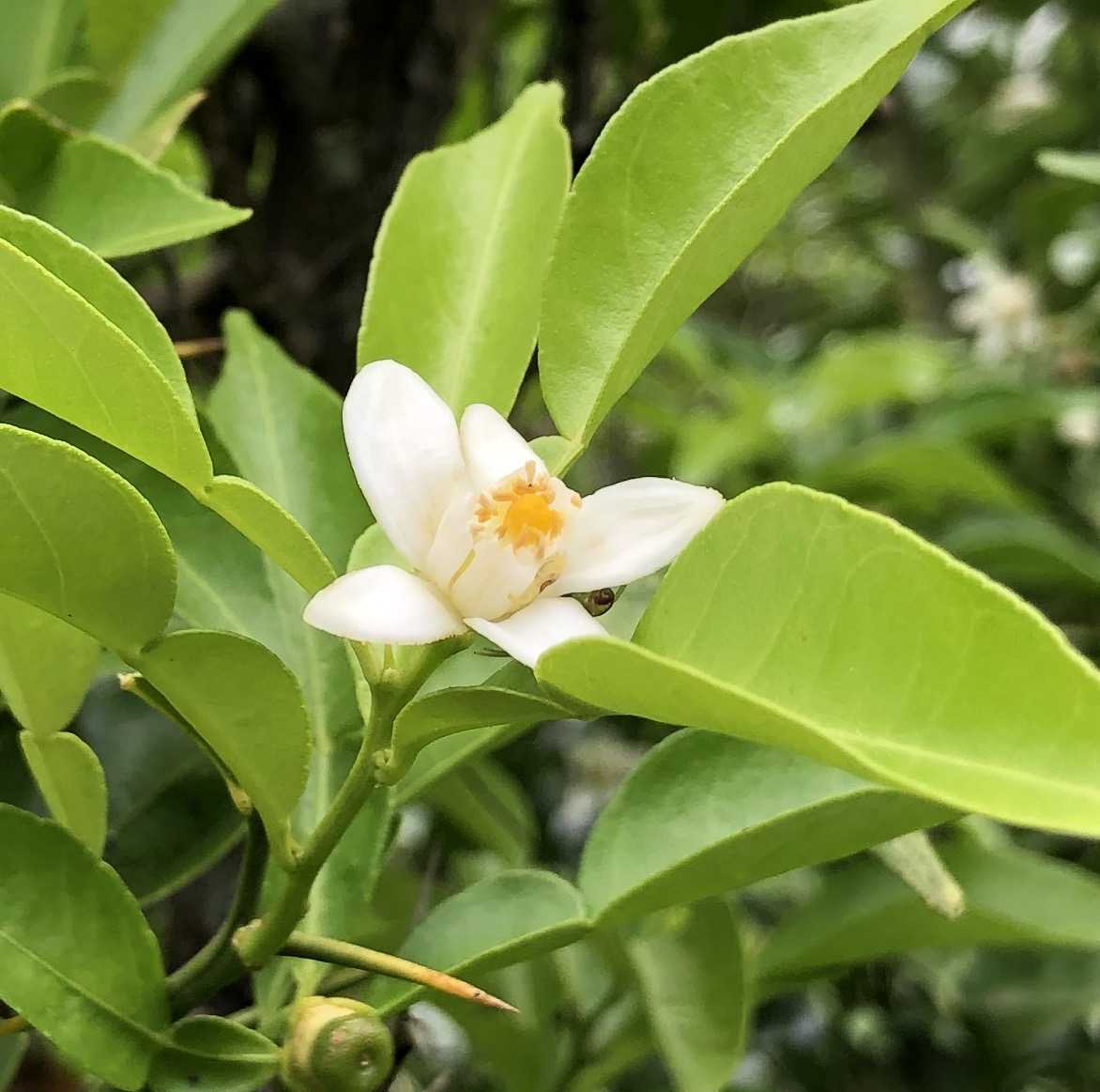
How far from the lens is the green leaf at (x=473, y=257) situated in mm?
350

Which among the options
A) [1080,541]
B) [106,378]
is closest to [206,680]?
[106,378]

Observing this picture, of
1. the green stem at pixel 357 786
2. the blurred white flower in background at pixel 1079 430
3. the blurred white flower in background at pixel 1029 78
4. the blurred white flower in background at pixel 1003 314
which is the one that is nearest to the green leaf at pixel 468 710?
the green stem at pixel 357 786

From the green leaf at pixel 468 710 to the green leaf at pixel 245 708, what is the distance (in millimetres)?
25

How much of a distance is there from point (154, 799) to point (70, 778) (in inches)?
3.8

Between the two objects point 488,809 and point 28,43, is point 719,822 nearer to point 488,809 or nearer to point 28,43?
point 488,809

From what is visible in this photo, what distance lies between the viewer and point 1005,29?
1471 millimetres

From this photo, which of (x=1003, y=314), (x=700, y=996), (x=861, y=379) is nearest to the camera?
(x=700, y=996)

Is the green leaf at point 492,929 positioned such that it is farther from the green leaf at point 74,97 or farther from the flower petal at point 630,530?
the green leaf at point 74,97

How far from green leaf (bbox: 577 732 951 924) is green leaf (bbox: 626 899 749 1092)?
14cm

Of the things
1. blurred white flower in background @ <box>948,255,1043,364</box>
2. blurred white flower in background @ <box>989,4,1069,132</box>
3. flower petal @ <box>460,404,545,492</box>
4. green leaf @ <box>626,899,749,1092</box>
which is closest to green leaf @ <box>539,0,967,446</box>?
flower petal @ <box>460,404,545,492</box>

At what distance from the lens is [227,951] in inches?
12.3

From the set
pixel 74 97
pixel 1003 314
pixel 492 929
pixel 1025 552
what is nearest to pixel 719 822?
pixel 492 929

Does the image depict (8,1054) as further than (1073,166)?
No

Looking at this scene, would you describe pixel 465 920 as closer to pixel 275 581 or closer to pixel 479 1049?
pixel 275 581
